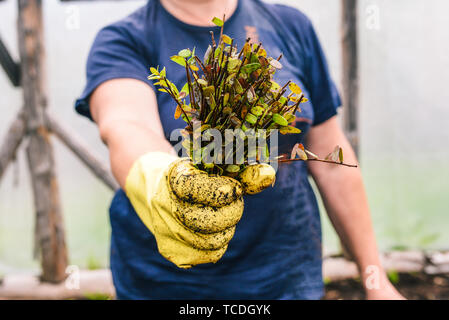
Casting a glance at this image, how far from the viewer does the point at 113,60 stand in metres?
0.67

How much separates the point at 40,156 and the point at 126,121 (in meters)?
0.94

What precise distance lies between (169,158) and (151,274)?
1.04ft

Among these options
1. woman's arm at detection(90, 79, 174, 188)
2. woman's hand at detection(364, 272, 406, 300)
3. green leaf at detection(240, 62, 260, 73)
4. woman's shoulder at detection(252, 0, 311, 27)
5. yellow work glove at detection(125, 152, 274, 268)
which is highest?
woman's shoulder at detection(252, 0, 311, 27)

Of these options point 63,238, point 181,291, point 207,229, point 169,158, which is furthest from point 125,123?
point 63,238

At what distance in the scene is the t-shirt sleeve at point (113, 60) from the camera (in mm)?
658

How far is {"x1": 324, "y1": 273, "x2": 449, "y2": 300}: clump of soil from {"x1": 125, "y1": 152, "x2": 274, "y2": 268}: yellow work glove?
840 mm

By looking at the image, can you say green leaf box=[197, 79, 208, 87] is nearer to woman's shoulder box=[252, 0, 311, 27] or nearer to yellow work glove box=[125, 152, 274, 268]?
yellow work glove box=[125, 152, 274, 268]

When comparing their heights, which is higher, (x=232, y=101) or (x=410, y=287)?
(x=232, y=101)

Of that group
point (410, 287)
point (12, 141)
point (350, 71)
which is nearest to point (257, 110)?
point (350, 71)

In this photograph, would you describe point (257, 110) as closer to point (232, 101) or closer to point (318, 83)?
A: point (232, 101)

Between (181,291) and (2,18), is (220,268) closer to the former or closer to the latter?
(181,291)

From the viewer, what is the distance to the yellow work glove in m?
0.43

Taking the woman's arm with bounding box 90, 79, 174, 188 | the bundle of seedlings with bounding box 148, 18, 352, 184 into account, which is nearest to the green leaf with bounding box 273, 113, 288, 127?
the bundle of seedlings with bounding box 148, 18, 352, 184
